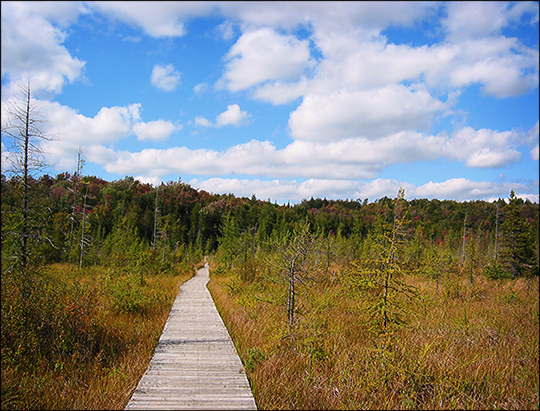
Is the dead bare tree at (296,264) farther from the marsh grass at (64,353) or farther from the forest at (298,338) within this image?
the marsh grass at (64,353)

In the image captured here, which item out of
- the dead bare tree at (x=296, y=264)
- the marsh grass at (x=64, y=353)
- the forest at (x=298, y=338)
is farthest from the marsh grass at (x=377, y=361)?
the marsh grass at (x=64, y=353)

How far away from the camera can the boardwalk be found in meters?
4.00

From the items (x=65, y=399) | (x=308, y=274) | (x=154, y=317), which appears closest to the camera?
(x=65, y=399)

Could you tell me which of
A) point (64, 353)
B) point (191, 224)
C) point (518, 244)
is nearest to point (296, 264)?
point (64, 353)

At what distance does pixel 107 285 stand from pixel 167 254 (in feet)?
60.2

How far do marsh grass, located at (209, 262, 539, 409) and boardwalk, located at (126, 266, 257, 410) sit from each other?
27 cm

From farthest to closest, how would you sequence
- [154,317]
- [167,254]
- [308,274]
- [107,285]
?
[167,254] → [107,285] → [154,317] → [308,274]

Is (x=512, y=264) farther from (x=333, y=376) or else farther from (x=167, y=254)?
(x=167, y=254)

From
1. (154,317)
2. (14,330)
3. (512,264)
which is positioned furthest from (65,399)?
(512,264)

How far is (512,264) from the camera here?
71.6ft

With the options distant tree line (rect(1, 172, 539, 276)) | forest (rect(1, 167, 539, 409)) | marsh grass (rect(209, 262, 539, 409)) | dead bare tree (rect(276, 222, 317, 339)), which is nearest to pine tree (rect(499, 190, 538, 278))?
distant tree line (rect(1, 172, 539, 276))

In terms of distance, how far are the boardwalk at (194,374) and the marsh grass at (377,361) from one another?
27 cm

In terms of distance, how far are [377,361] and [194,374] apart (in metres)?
2.84

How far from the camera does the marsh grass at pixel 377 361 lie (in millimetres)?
4227
